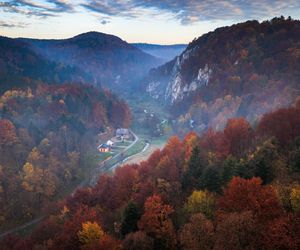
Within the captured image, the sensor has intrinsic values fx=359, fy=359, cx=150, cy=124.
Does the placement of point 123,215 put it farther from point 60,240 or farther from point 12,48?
point 12,48

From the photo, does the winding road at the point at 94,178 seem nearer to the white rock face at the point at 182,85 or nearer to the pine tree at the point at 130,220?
the pine tree at the point at 130,220

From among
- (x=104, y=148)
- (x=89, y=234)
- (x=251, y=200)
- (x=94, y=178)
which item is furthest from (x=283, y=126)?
(x=104, y=148)

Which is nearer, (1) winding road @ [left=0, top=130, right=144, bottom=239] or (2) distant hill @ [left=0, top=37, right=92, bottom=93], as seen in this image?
(1) winding road @ [left=0, top=130, right=144, bottom=239]

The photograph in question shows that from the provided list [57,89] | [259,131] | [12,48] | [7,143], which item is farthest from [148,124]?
[12,48]

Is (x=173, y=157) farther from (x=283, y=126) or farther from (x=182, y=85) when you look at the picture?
(x=182, y=85)

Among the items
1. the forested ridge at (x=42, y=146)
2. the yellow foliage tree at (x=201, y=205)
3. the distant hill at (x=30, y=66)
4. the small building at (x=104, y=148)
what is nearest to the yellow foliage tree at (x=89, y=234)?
the yellow foliage tree at (x=201, y=205)

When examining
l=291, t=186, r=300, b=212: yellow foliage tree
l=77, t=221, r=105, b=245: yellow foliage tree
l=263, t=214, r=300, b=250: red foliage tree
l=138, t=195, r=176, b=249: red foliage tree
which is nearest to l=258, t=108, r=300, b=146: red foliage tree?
l=291, t=186, r=300, b=212: yellow foliage tree

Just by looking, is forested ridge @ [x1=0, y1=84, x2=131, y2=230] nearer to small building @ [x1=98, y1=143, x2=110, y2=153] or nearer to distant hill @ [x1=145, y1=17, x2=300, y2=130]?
small building @ [x1=98, y1=143, x2=110, y2=153]

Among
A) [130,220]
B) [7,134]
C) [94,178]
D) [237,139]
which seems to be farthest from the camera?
[7,134]
